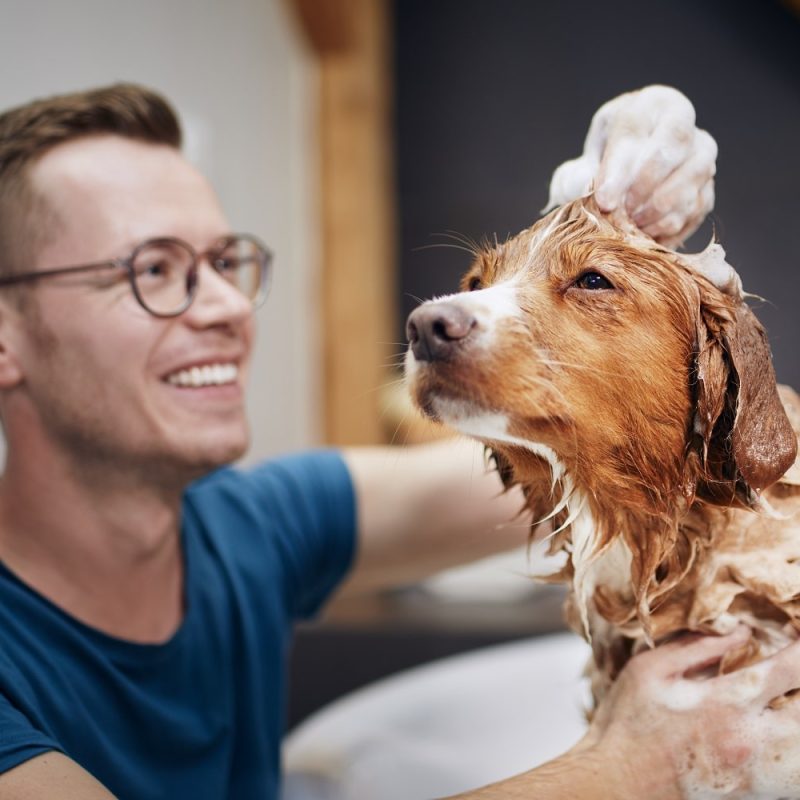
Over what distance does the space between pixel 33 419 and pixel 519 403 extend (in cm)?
50

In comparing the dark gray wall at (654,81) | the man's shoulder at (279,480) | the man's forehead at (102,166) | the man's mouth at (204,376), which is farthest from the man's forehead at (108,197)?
the man's shoulder at (279,480)

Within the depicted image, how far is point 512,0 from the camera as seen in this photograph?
0.71 m

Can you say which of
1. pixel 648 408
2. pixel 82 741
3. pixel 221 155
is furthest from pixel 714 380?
pixel 221 155

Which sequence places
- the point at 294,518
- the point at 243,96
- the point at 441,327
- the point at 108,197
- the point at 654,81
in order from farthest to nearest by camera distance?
the point at 243,96
the point at 294,518
the point at 108,197
the point at 654,81
the point at 441,327

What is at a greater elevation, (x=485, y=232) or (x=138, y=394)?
(x=485, y=232)

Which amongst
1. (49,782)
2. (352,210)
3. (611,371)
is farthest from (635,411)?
(352,210)

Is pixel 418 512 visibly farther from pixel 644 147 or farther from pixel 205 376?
pixel 644 147

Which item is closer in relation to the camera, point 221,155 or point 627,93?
point 627,93

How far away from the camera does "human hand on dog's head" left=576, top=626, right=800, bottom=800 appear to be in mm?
486

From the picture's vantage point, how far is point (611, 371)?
0.47 m

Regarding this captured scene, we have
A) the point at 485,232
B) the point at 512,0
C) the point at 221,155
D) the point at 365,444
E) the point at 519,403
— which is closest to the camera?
the point at 519,403

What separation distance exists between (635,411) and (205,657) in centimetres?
54

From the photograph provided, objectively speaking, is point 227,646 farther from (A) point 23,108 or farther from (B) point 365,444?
(B) point 365,444

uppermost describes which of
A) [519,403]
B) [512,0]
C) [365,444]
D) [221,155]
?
[512,0]
